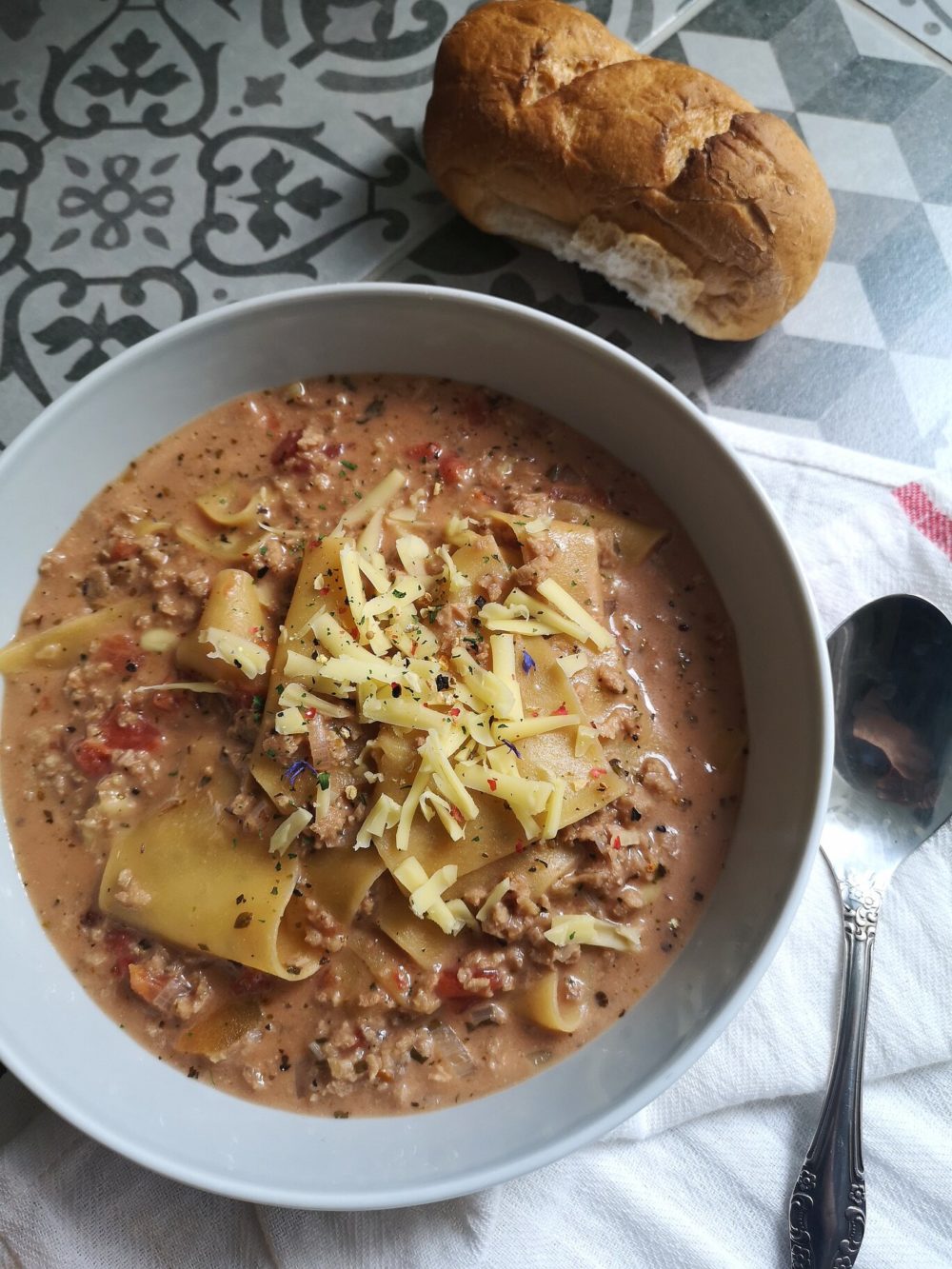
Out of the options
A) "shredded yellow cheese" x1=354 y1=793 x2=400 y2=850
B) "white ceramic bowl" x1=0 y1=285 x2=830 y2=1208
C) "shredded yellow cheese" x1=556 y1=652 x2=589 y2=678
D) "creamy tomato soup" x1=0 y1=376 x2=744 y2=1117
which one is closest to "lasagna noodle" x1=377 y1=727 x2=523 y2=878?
A: "creamy tomato soup" x1=0 y1=376 x2=744 y2=1117

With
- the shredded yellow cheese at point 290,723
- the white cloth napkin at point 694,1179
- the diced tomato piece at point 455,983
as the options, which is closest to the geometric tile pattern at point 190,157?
the shredded yellow cheese at point 290,723

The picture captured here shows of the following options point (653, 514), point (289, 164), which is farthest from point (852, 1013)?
point (289, 164)

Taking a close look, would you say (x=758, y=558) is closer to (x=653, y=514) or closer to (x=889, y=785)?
(x=653, y=514)

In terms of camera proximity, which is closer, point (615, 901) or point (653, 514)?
point (615, 901)

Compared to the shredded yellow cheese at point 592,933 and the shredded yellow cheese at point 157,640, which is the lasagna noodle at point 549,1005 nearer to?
the shredded yellow cheese at point 592,933

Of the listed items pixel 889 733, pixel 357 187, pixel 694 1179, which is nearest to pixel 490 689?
pixel 889 733
